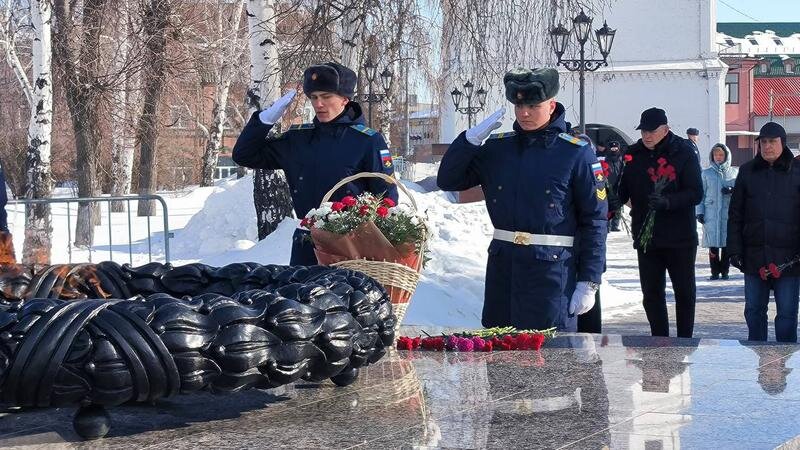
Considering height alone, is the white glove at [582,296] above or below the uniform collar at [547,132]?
below

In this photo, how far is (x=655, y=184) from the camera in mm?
8367

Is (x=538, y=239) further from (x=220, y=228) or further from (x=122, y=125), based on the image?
(x=122, y=125)

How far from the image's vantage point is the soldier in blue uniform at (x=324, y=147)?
6434 mm

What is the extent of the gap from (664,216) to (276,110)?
3066mm

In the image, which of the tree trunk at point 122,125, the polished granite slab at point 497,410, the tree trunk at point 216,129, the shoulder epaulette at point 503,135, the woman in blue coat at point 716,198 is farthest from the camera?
the tree trunk at point 216,129

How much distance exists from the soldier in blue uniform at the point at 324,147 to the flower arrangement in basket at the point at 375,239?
0.64 m

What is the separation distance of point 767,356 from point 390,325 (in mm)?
2024

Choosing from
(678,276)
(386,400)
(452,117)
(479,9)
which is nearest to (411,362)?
(386,400)

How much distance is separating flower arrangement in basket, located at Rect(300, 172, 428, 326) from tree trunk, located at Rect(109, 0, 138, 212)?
756 cm

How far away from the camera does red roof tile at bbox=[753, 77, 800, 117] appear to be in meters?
73.7

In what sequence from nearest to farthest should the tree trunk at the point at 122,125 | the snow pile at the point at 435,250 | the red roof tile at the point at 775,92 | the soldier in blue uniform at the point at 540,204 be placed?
1. the soldier in blue uniform at the point at 540,204
2. the snow pile at the point at 435,250
3. the tree trunk at the point at 122,125
4. the red roof tile at the point at 775,92

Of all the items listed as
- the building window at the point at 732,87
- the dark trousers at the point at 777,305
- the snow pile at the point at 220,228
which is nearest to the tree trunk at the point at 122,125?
the snow pile at the point at 220,228

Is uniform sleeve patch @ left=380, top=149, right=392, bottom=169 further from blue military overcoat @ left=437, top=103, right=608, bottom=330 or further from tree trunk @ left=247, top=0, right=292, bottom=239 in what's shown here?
tree trunk @ left=247, top=0, right=292, bottom=239

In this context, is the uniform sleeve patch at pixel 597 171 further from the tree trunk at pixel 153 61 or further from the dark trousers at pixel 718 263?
the tree trunk at pixel 153 61
